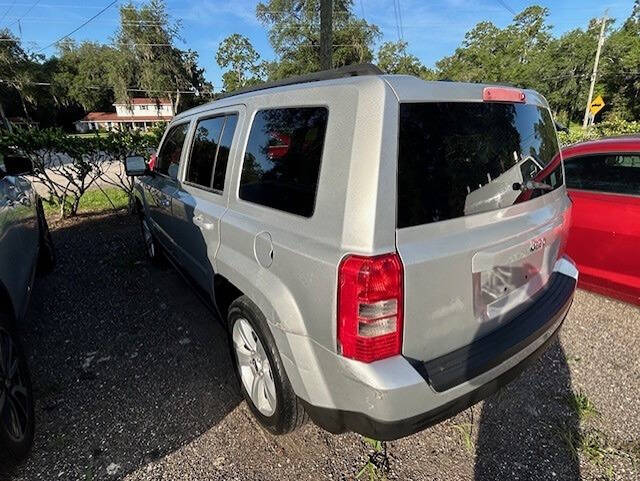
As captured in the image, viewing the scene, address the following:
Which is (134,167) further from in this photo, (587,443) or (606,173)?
(606,173)

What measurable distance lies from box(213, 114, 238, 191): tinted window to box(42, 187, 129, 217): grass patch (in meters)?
6.58

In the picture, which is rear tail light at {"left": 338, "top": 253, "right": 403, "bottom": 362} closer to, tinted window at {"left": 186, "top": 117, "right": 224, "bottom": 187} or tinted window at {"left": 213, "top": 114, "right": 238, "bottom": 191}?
tinted window at {"left": 213, "top": 114, "right": 238, "bottom": 191}

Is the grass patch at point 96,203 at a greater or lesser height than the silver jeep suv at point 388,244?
lesser

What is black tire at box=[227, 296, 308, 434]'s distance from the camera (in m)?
1.89

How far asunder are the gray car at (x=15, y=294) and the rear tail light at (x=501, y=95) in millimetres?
2820

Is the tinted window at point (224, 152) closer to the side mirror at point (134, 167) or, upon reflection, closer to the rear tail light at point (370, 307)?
the rear tail light at point (370, 307)

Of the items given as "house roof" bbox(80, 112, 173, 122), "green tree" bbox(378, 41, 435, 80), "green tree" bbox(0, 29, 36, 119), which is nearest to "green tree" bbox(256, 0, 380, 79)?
"green tree" bbox(378, 41, 435, 80)

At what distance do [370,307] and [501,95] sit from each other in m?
1.18

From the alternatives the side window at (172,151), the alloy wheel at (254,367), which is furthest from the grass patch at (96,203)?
the alloy wheel at (254,367)

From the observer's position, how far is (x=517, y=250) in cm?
176

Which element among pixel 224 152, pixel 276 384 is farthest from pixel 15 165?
pixel 276 384

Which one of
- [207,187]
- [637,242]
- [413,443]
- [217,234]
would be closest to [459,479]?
[413,443]

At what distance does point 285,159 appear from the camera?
5.90 ft

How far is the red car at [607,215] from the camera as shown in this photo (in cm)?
316
